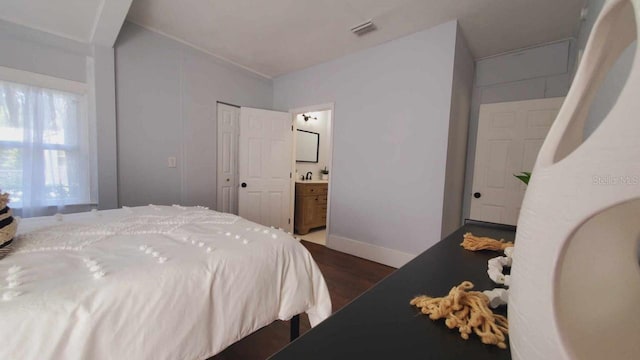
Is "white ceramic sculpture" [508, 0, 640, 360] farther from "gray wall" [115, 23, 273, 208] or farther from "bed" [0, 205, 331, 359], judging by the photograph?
"gray wall" [115, 23, 273, 208]

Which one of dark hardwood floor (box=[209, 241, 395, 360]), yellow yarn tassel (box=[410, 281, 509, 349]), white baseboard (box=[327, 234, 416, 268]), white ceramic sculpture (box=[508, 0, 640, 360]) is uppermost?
white ceramic sculpture (box=[508, 0, 640, 360])

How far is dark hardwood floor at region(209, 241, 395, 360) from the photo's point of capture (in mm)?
1526

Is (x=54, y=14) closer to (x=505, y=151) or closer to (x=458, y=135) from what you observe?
(x=458, y=135)

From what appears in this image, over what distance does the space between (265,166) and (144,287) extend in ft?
9.69

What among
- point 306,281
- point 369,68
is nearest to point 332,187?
point 369,68

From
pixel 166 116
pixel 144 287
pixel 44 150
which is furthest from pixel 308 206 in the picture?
pixel 144 287

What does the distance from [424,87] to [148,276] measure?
2851 mm

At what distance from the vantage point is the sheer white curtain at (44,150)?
2113mm

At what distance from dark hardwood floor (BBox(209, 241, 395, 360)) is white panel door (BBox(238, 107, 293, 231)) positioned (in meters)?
0.76

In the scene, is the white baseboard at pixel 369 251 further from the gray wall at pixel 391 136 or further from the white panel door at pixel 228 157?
the white panel door at pixel 228 157

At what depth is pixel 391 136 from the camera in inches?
114

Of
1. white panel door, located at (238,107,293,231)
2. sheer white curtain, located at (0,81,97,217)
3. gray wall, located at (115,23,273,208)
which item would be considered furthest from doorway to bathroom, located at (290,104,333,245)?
sheer white curtain, located at (0,81,97,217)

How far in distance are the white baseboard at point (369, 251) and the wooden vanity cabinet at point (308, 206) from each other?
2.63 feet

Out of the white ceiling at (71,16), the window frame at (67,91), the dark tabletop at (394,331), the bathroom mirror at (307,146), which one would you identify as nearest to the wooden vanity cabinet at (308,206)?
Answer: the bathroom mirror at (307,146)
